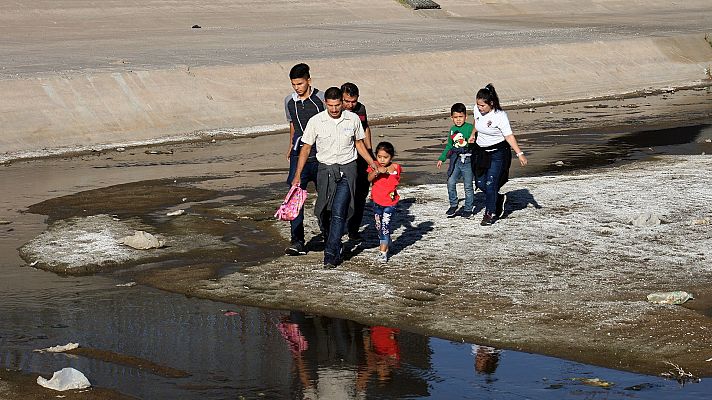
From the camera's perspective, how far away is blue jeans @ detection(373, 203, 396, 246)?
11.7 metres

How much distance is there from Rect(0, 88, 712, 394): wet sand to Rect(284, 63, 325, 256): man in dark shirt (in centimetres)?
24

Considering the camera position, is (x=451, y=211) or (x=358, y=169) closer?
Result: (x=358, y=169)

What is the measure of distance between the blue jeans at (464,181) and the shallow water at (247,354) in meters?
4.05

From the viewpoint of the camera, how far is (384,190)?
1187 centimetres

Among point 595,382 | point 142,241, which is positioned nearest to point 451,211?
point 142,241

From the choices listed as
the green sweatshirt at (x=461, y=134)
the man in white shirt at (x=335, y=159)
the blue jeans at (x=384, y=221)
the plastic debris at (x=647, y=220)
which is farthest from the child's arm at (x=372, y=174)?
the plastic debris at (x=647, y=220)

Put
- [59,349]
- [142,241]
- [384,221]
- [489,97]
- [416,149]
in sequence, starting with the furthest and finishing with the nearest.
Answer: [416,149] < [489,97] < [142,241] < [384,221] < [59,349]

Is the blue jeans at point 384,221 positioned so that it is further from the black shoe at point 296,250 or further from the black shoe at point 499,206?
the black shoe at point 499,206

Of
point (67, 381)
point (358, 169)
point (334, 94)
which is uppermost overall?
point (334, 94)

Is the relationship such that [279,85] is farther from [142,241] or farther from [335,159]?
[335,159]

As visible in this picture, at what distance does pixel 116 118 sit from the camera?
2325 cm

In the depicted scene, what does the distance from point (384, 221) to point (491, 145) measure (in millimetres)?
2069

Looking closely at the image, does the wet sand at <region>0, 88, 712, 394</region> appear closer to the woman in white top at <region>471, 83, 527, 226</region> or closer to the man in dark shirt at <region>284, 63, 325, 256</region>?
the man in dark shirt at <region>284, 63, 325, 256</region>

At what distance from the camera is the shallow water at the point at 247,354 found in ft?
26.7
